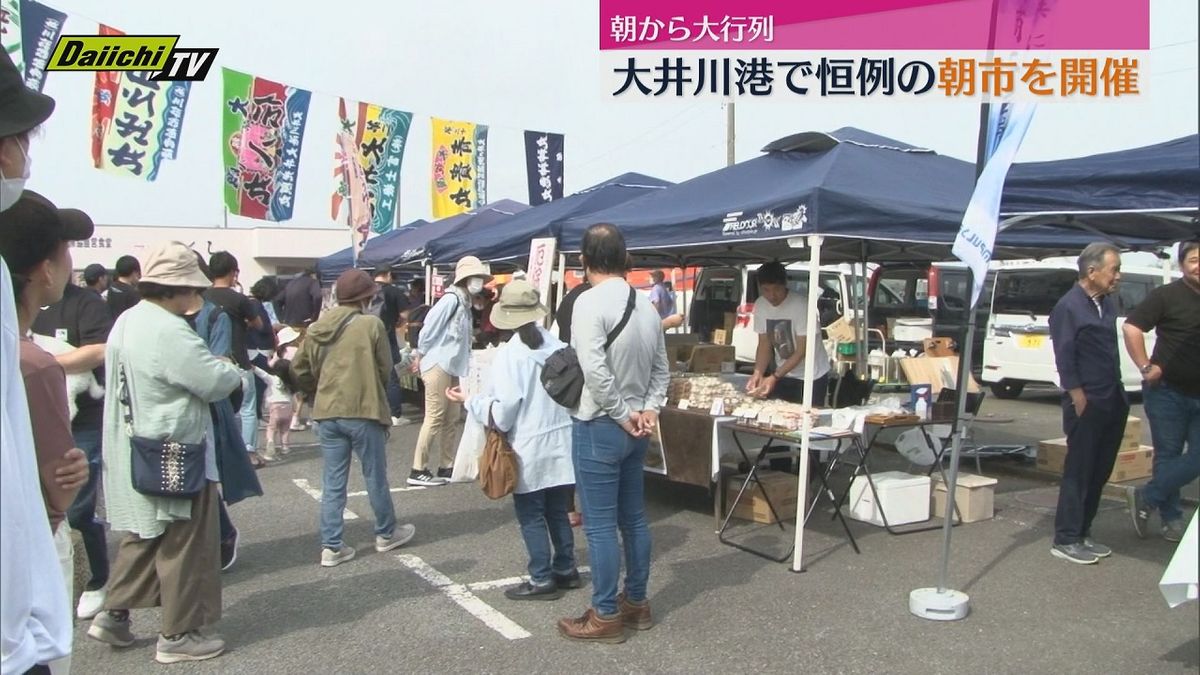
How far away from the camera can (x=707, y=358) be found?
26.2ft

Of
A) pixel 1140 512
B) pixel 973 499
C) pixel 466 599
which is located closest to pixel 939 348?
pixel 973 499

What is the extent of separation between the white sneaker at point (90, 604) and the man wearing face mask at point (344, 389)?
1136mm

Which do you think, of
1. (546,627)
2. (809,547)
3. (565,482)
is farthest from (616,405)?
(809,547)

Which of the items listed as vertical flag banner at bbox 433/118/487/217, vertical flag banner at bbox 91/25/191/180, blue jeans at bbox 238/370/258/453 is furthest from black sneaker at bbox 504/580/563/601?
vertical flag banner at bbox 433/118/487/217

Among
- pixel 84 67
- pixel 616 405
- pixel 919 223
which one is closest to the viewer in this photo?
pixel 616 405

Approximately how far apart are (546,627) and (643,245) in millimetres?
2681

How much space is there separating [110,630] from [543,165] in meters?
11.4

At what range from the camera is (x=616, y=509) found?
12.4 feet

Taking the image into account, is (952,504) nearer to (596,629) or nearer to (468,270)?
(596,629)

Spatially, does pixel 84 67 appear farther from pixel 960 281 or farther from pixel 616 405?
pixel 960 281

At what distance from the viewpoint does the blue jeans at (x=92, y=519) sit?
4148 millimetres

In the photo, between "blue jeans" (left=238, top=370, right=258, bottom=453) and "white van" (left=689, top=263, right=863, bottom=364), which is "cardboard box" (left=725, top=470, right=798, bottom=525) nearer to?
"blue jeans" (left=238, top=370, right=258, bottom=453)

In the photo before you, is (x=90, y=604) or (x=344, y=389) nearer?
(x=90, y=604)

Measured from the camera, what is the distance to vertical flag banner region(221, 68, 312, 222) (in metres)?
11.1
